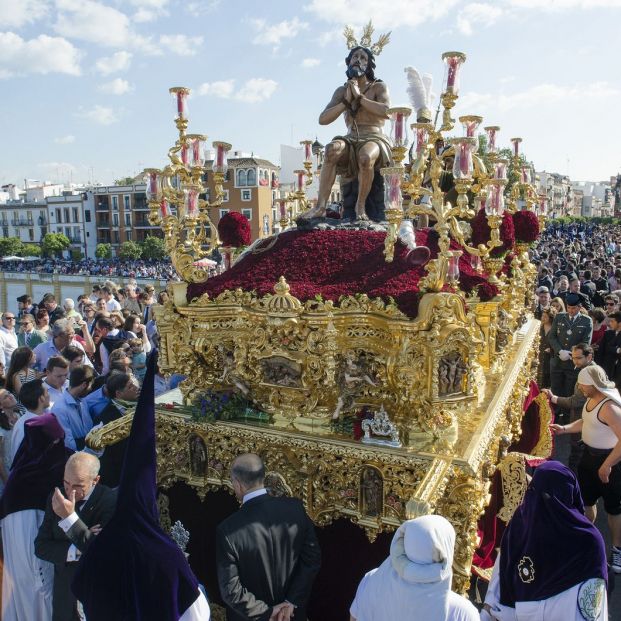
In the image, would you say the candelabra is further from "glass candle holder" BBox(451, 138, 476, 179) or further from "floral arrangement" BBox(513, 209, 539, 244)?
Answer: "floral arrangement" BBox(513, 209, 539, 244)

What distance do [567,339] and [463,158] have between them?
4.75m

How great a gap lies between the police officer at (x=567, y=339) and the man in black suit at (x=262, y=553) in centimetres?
576

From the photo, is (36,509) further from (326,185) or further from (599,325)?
(599,325)

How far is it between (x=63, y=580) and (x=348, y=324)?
8.08 ft

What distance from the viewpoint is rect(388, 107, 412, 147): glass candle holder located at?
3996 mm

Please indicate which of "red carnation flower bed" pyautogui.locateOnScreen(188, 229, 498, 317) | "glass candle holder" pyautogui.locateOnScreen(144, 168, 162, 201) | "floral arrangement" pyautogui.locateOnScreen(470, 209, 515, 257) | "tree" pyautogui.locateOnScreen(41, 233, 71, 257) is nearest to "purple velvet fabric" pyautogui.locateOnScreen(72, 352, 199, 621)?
"red carnation flower bed" pyautogui.locateOnScreen(188, 229, 498, 317)

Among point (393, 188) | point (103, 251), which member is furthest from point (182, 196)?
point (103, 251)

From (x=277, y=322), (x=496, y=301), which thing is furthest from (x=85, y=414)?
(x=496, y=301)

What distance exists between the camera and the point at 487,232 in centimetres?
564

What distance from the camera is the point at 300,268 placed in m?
4.63

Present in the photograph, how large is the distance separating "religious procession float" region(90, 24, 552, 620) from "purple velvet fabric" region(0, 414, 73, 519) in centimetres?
67

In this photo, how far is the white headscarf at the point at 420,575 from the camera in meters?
2.12

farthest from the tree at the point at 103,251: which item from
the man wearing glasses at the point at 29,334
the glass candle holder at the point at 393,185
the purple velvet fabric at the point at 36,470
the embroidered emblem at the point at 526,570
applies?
the embroidered emblem at the point at 526,570

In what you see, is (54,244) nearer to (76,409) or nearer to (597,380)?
(76,409)
